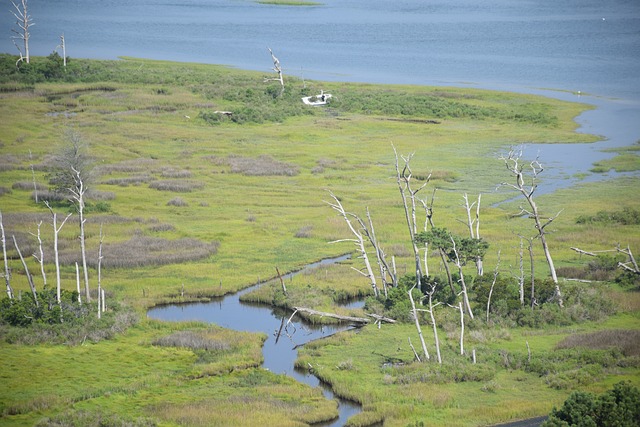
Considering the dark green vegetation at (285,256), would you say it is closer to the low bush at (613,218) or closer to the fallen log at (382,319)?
the low bush at (613,218)

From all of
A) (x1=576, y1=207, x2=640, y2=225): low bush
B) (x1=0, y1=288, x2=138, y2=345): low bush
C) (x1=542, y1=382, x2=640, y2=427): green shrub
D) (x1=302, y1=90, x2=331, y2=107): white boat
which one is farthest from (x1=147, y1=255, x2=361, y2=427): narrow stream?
(x1=302, y1=90, x2=331, y2=107): white boat

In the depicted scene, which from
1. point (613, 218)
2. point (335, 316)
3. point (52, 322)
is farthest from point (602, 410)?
point (613, 218)

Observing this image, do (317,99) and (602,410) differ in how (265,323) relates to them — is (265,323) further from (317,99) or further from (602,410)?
(317,99)

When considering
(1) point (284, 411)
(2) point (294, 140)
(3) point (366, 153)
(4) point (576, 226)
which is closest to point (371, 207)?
(4) point (576, 226)

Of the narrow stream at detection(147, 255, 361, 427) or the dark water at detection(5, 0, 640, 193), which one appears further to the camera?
the dark water at detection(5, 0, 640, 193)

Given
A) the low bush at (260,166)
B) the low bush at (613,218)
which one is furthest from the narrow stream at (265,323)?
the low bush at (260,166)

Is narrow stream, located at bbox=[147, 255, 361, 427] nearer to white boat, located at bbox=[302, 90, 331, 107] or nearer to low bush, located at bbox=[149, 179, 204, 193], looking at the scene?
low bush, located at bbox=[149, 179, 204, 193]
